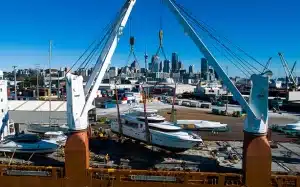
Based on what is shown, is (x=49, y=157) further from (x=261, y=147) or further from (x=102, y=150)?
(x=261, y=147)

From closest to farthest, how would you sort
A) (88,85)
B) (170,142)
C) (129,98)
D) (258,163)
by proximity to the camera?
(258,163) < (88,85) < (170,142) < (129,98)

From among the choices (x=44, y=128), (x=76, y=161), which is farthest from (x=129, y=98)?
(x=76, y=161)

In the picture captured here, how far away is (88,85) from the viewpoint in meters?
22.4

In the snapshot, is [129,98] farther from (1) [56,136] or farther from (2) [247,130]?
(2) [247,130]

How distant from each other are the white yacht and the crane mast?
8.02 metres

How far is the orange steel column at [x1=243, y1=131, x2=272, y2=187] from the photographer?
18219 mm

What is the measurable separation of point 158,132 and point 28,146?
12.2 m

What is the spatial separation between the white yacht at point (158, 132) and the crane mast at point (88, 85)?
802 centimetres

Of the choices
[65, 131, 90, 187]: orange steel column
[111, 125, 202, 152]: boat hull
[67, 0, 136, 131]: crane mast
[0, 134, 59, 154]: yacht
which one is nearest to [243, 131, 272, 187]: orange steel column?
[111, 125, 202, 152]: boat hull

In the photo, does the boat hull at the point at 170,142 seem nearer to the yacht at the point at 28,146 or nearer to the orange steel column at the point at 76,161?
the yacht at the point at 28,146

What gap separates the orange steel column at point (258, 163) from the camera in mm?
18219

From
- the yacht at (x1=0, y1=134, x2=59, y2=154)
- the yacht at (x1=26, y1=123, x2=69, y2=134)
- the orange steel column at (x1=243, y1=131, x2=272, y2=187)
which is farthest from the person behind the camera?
the yacht at (x1=26, y1=123, x2=69, y2=134)

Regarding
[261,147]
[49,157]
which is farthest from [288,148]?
[49,157]

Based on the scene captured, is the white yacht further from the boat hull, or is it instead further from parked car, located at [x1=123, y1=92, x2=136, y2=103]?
parked car, located at [x1=123, y1=92, x2=136, y2=103]
